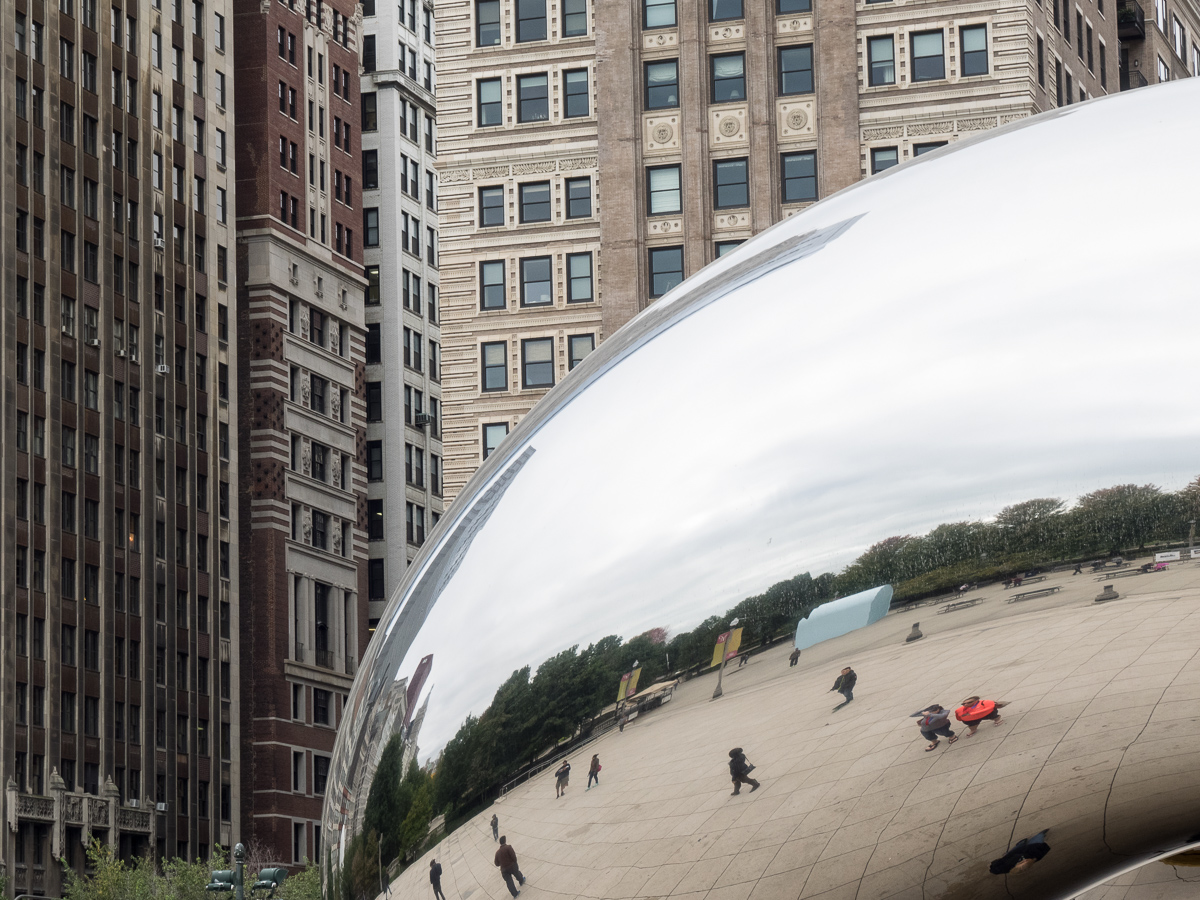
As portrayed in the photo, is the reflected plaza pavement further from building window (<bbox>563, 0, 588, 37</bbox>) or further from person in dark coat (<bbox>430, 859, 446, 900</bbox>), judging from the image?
building window (<bbox>563, 0, 588, 37</bbox>)

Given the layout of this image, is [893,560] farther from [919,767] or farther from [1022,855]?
[1022,855]

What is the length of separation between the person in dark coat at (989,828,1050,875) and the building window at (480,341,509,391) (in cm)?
6123

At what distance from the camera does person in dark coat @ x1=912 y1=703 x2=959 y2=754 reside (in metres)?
1.73

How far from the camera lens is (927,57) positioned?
6300 cm

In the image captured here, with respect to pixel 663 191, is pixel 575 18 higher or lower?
higher

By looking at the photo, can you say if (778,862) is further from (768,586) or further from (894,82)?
(894,82)

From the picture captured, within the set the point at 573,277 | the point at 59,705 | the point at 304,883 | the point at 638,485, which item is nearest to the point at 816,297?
the point at 638,485

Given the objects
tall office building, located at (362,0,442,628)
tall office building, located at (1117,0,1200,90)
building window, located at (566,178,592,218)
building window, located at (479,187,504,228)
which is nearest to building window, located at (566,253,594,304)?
building window, located at (566,178,592,218)

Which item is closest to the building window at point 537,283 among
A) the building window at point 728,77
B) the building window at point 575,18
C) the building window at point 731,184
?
the building window at point 731,184

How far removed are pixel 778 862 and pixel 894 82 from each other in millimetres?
62974

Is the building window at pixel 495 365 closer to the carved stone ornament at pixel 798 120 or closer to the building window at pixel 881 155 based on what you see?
the carved stone ornament at pixel 798 120

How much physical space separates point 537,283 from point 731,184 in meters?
7.07

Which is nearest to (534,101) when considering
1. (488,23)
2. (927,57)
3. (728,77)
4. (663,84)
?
(488,23)

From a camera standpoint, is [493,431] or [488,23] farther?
[488,23]
